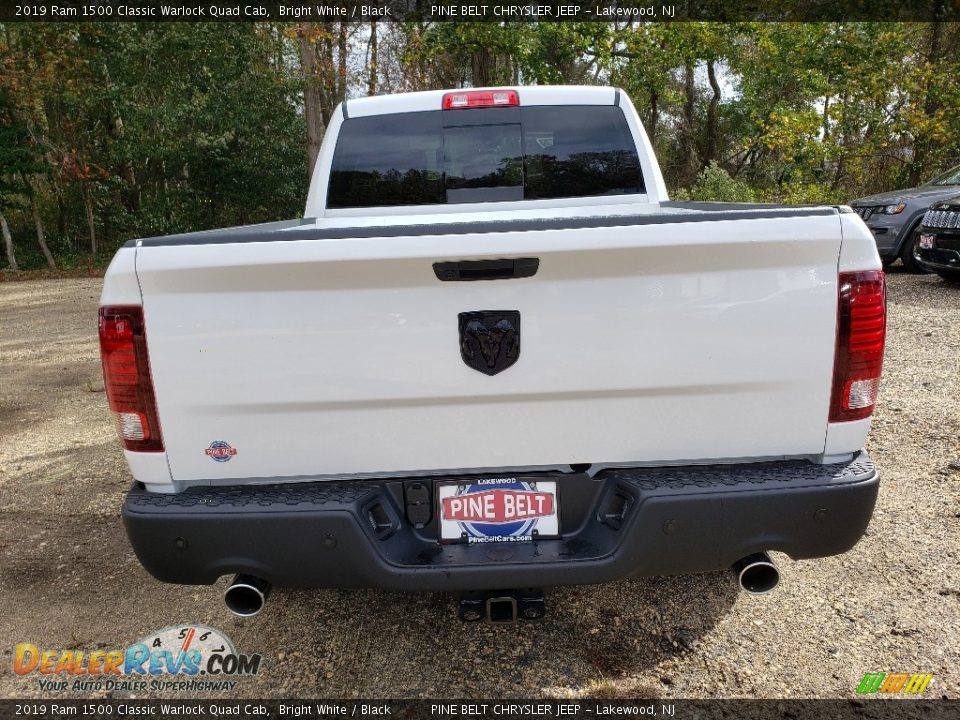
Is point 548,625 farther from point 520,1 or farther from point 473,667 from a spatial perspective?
point 520,1

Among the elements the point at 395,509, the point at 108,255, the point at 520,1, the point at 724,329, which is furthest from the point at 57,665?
the point at 108,255

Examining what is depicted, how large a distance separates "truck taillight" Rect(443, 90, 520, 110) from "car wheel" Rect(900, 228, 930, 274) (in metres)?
8.70

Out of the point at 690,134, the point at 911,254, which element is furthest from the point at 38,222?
the point at 690,134

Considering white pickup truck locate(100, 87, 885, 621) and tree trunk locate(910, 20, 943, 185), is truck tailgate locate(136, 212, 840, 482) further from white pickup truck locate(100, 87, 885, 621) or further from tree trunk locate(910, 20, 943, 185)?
tree trunk locate(910, 20, 943, 185)

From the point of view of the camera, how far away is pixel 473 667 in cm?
246

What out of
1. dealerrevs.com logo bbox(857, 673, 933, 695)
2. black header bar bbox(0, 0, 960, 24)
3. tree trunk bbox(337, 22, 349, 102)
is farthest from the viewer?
tree trunk bbox(337, 22, 349, 102)

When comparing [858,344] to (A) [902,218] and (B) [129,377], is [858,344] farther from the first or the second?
(A) [902,218]

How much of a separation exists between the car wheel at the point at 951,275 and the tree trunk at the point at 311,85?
36.7 ft

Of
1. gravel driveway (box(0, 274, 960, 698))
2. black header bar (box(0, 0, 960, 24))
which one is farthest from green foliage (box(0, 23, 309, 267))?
gravel driveway (box(0, 274, 960, 698))

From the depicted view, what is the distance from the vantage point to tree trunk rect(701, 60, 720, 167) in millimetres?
24969

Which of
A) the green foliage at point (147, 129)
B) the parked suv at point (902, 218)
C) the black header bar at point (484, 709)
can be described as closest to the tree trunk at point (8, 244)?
the green foliage at point (147, 129)

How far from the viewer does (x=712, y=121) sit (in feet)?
84.6

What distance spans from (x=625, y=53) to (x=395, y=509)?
13.5 meters

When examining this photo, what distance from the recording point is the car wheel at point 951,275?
8695 mm
